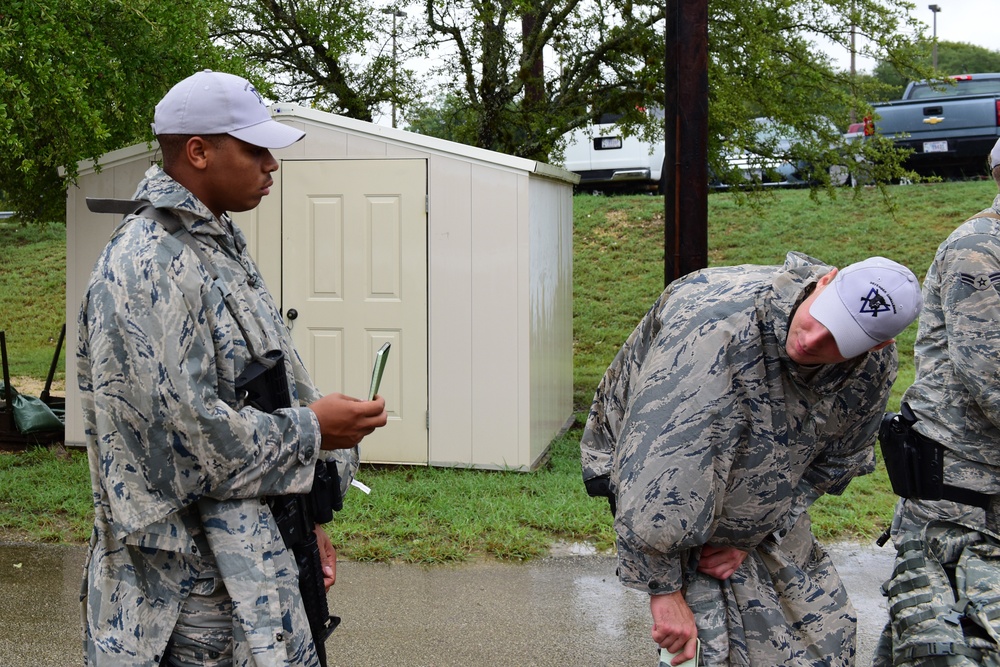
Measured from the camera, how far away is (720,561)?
9.11ft

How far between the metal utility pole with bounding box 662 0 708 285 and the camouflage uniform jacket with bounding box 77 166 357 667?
4676 mm

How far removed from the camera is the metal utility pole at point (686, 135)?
6570mm

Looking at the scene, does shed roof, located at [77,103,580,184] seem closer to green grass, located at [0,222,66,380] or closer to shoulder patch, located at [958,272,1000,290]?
shoulder patch, located at [958,272,1000,290]

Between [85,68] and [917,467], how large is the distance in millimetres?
5082

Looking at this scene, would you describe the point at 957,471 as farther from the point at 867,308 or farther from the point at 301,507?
the point at 301,507

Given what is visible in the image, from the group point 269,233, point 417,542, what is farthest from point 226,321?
point 269,233

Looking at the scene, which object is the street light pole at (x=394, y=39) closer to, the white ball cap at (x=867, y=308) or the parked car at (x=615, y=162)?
the white ball cap at (x=867, y=308)

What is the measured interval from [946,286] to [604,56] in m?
7.17

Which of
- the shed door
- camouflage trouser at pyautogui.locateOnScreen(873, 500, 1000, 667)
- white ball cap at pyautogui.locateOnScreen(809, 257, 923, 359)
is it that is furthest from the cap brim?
the shed door

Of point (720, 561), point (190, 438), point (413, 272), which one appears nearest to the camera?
point (190, 438)

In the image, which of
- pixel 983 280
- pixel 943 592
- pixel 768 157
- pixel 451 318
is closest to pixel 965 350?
pixel 983 280

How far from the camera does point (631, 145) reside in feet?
63.4

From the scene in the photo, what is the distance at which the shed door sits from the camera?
316 inches

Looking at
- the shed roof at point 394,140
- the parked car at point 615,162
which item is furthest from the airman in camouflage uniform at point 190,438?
the parked car at point 615,162
